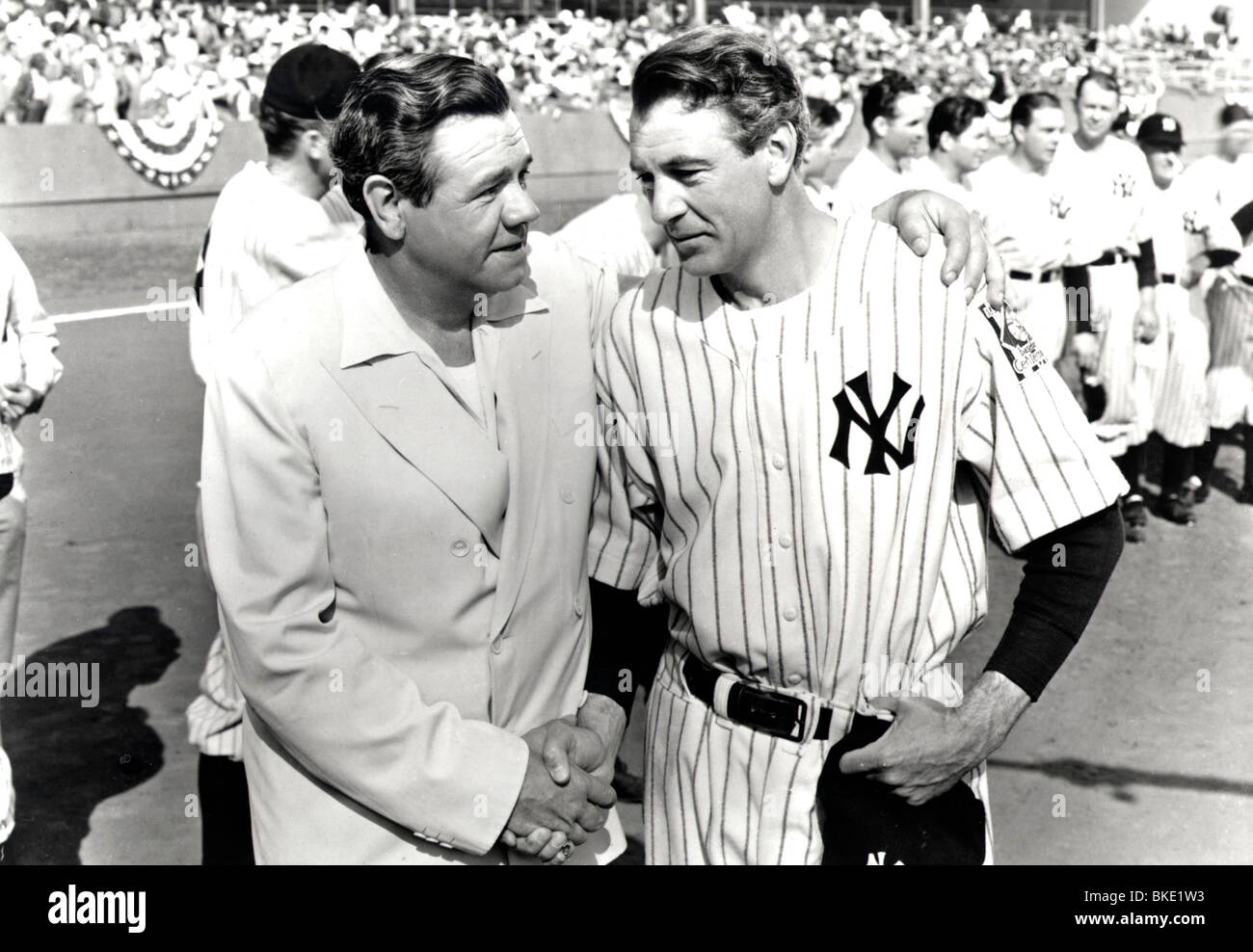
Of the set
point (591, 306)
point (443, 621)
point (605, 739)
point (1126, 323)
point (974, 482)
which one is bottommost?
point (1126, 323)

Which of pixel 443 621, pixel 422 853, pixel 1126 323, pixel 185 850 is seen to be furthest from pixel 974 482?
pixel 1126 323

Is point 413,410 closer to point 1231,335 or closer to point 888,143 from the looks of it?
point 888,143

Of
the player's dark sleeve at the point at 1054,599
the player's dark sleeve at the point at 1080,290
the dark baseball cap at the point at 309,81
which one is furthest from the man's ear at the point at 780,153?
the player's dark sleeve at the point at 1080,290

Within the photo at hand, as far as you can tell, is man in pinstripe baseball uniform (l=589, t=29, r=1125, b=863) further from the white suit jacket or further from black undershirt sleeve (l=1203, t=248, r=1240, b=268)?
black undershirt sleeve (l=1203, t=248, r=1240, b=268)

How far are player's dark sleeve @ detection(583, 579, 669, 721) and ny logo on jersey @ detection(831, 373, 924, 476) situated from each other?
49 cm

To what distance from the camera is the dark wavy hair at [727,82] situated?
218cm

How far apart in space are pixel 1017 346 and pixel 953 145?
6.17 m

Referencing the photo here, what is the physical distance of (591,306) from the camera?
98.1 inches

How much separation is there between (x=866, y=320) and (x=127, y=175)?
→ 16.1 metres

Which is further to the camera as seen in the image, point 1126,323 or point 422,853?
point 1126,323

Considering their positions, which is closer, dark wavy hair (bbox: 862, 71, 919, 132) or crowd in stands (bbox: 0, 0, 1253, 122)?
dark wavy hair (bbox: 862, 71, 919, 132)

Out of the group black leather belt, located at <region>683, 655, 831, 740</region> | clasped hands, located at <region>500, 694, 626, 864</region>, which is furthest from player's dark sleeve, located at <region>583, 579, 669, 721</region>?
black leather belt, located at <region>683, 655, 831, 740</region>

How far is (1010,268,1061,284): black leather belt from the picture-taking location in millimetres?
8078
